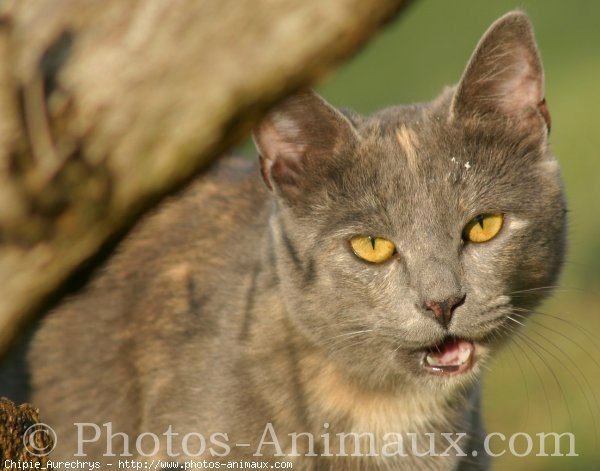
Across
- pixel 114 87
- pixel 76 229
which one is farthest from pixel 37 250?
pixel 114 87

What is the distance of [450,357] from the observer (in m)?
2.59

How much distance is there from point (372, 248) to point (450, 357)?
34cm

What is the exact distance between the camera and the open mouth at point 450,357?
2.56m

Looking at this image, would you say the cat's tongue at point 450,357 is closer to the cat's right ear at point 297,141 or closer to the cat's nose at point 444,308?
the cat's nose at point 444,308

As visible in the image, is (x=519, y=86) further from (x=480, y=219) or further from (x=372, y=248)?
(x=372, y=248)

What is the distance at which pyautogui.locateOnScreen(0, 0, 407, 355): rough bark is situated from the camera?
150 centimetres

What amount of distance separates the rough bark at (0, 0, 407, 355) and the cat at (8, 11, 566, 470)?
97cm

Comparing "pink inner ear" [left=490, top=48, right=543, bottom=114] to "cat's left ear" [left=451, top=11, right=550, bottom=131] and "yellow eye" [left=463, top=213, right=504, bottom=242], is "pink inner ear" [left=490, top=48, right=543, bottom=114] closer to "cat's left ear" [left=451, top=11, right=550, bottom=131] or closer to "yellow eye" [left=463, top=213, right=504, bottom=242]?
"cat's left ear" [left=451, top=11, right=550, bottom=131]
